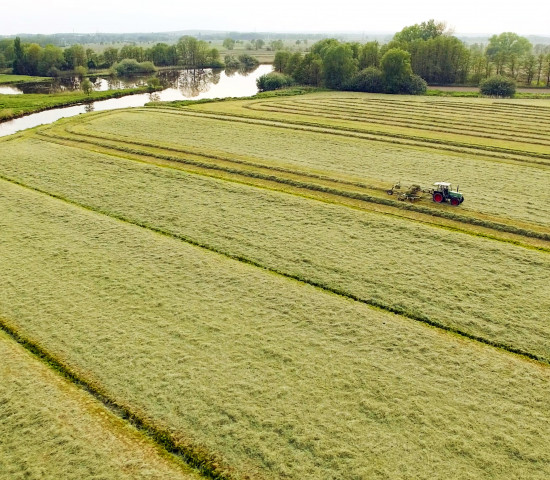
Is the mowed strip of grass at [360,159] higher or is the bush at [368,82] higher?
the bush at [368,82]

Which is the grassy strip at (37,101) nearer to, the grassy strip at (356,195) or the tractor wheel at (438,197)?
the grassy strip at (356,195)

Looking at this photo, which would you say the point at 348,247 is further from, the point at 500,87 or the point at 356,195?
the point at 500,87

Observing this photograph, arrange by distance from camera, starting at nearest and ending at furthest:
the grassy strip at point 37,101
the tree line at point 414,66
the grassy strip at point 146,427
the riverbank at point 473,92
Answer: the grassy strip at point 146,427 < the grassy strip at point 37,101 < the riverbank at point 473,92 < the tree line at point 414,66

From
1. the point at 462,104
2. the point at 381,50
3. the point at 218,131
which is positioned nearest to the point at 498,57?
the point at 381,50

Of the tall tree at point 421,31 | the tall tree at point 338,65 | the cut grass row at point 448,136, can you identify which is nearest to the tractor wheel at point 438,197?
the cut grass row at point 448,136

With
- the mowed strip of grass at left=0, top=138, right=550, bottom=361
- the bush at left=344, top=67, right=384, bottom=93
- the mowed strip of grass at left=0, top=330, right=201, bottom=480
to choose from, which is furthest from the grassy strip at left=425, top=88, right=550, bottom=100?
the mowed strip of grass at left=0, top=330, right=201, bottom=480

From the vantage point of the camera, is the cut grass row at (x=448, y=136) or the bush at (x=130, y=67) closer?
the cut grass row at (x=448, y=136)
